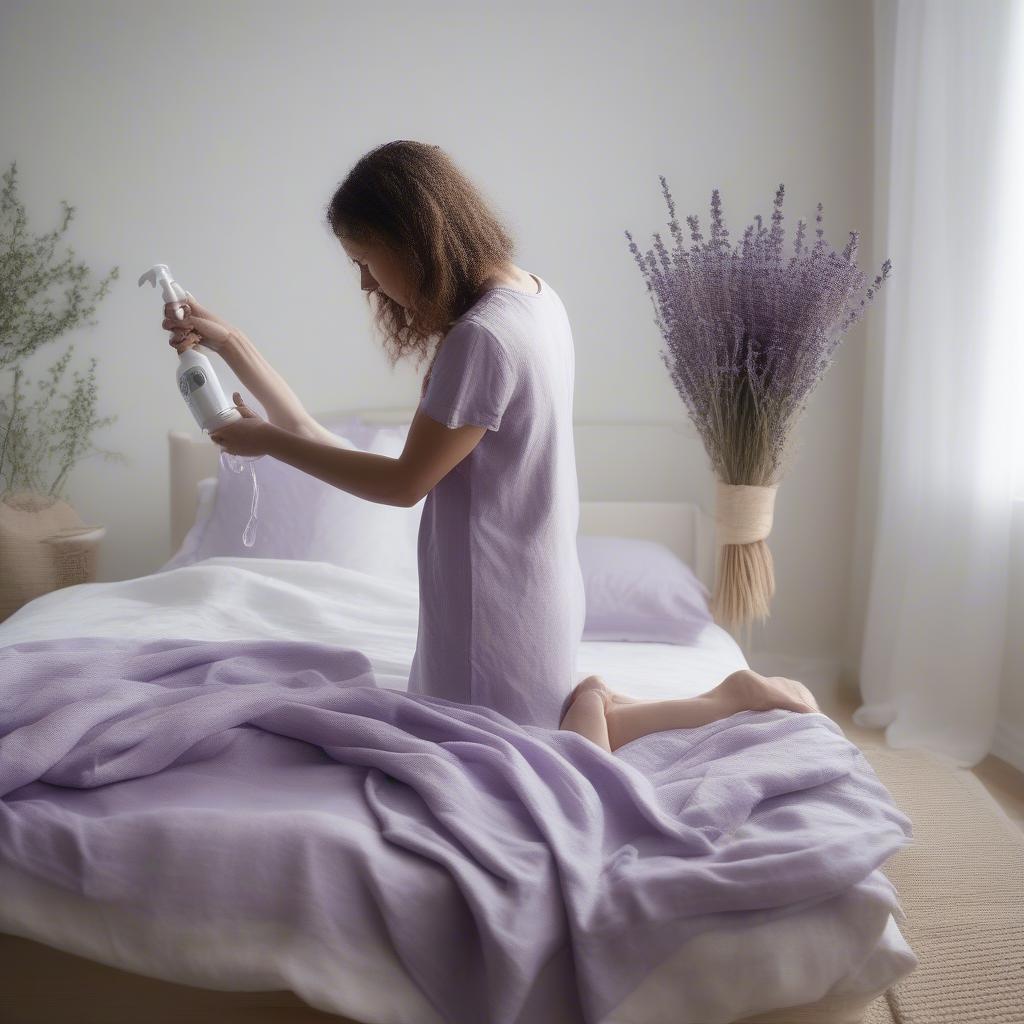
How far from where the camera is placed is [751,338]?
210 cm

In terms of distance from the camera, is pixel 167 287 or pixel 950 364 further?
pixel 950 364

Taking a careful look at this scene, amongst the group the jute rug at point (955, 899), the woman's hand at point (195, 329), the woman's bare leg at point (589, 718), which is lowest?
the jute rug at point (955, 899)

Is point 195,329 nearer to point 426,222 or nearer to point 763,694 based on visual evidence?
point 426,222

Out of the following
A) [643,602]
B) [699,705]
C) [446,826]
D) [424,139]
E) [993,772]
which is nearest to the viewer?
[446,826]

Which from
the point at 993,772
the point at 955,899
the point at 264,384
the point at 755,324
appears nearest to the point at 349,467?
the point at 264,384

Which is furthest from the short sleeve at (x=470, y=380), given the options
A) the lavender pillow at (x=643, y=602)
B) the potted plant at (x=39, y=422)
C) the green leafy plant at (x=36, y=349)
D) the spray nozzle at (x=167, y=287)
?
the green leafy plant at (x=36, y=349)

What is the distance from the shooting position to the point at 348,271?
3.58m

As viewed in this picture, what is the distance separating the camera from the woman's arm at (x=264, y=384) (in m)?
2.01

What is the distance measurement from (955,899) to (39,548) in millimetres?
2799

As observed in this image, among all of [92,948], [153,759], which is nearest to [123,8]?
[153,759]

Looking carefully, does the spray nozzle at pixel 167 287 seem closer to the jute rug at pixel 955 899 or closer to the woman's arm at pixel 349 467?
the woman's arm at pixel 349 467

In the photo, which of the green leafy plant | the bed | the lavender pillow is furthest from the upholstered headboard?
the bed

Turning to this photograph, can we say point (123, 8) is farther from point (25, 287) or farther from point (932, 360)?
point (932, 360)

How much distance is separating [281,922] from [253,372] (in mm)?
1115
